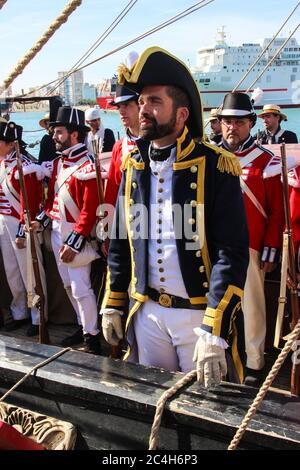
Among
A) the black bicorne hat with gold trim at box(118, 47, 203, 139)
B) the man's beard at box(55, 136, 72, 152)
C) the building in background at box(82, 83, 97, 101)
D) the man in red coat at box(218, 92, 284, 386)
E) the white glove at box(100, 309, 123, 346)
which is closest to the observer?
the black bicorne hat with gold trim at box(118, 47, 203, 139)

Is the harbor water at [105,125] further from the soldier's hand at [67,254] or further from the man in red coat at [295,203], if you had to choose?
the man in red coat at [295,203]

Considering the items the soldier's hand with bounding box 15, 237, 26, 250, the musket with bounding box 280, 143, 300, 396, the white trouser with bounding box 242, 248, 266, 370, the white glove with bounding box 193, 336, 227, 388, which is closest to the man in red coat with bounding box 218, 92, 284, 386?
the white trouser with bounding box 242, 248, 266, 370

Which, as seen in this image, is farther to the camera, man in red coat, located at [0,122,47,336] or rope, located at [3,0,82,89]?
man in red coat, located at [0,122,47,336]

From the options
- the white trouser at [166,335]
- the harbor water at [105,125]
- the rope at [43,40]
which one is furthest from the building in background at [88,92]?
the white trouser at [166,335]

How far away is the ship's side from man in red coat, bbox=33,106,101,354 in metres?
44.2

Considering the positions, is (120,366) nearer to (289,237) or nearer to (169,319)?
(169,319)

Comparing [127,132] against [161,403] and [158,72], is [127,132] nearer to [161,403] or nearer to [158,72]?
[158,72]

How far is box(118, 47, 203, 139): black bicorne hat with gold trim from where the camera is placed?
77.4 inches

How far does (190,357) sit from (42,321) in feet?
5.99

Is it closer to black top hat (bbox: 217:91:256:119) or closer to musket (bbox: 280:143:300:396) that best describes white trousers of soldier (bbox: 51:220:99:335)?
black top hat (bbox: 217:91:256:119)

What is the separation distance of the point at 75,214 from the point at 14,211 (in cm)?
71

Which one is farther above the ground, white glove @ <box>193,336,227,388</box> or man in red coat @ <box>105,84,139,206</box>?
man in red coat @ <box>105,84,139,206</box>

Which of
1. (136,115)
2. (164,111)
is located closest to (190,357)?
(164,111)

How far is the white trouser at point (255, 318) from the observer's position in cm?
333
